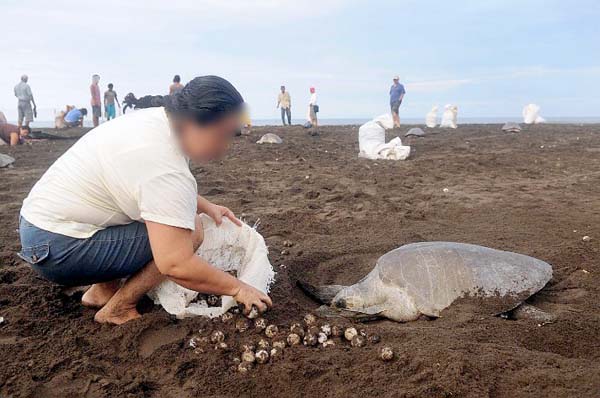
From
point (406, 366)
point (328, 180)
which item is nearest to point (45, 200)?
point (406, 366)

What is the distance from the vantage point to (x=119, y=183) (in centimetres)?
179

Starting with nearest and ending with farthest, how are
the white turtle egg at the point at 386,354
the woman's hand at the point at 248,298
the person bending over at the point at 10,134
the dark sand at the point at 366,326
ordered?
the dark sand at the point at 366,326 < the white turtle egg at the point at 386,354 < the woman's hand at the point at 248,298 < the person bending over at the point at 10,134

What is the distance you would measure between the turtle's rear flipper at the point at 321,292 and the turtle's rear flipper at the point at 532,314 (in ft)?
2.92

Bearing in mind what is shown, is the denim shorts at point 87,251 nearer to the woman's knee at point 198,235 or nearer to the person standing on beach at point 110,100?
the woman's knee at point 198,235

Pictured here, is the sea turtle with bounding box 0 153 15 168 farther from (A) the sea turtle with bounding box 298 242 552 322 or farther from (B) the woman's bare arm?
(B) the woman's bare arm

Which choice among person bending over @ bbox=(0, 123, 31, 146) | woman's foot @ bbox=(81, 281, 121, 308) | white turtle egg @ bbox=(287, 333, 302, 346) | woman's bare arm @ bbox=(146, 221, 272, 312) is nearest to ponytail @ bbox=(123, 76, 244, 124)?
woman's bare arm @ bbox=(146, 221, 272, 312)

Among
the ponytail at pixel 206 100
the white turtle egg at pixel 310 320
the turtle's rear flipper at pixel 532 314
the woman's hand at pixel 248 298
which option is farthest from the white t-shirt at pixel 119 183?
the turtle's rear flipper at pixel 532 314

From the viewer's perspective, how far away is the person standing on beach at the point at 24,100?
1145 centimetres

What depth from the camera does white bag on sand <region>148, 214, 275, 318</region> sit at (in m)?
2.22

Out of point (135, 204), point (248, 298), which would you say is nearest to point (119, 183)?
point (135, 204)

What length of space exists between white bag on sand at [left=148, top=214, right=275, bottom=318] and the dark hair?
0.84 m

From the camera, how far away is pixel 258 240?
2494 mm

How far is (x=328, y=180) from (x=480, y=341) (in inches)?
151

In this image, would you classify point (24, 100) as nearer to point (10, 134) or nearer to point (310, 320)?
point (10, 134)
